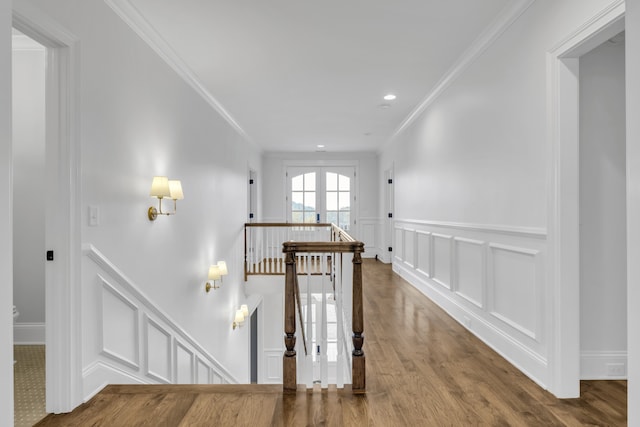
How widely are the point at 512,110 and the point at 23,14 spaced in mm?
2968

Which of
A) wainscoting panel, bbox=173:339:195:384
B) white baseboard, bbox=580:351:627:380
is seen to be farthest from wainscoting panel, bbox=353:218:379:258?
white baseboard, bbox=580:351:627:380

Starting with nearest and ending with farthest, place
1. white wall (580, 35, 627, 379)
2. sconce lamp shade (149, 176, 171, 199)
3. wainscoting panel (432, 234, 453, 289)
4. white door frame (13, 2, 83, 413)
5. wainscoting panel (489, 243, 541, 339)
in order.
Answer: white door frame (13, 2, 83, 413) → white wall (580, 35, 627, 379) → wainscoting panel (489, 243, 541, 339) → sconce lamp shade (149, 176, 171, 199) → wainscoting panel (432, 234, 453, 289)

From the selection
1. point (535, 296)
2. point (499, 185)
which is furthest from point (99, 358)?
point (499, 185)

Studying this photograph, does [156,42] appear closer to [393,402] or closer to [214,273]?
[214,273]

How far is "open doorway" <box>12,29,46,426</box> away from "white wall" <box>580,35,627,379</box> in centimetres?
431

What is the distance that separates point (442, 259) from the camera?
169 inches

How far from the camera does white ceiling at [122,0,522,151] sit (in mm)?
→ 2713

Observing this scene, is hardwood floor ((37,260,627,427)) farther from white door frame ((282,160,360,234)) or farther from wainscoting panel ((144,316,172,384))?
white door frame ((282,160,360,234))

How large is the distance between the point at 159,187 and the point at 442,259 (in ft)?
10.00

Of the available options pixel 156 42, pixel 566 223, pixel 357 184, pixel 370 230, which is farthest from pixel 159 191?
pixel 370 230

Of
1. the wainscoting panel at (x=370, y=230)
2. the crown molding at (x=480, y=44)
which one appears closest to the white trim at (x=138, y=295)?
the crown molding at (x=480, y=44)

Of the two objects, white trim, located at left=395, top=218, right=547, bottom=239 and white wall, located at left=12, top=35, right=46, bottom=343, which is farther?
white wall, located at left=12, top=35, right=46, bottom=343

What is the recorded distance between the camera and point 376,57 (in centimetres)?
355

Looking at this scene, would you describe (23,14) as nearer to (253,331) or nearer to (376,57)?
(376,57)
